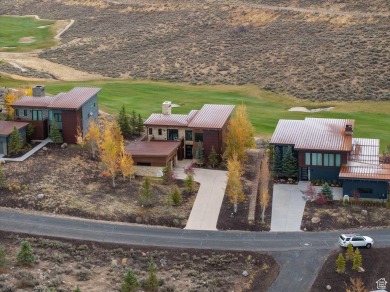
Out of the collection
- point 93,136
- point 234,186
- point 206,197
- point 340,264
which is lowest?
point 206,197

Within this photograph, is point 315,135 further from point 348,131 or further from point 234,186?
point 234,186

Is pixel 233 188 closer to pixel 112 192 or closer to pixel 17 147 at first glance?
pixel 112 192

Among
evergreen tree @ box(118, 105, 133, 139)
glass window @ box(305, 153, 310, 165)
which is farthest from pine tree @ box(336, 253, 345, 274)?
evergreen tree @ box(118, 105, 133, 139)

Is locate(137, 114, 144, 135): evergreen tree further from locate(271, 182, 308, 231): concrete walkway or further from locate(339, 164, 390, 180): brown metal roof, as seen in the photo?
locate(339, 164, 390, 180): brown metal roof

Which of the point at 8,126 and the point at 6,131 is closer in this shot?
the point at 6,131

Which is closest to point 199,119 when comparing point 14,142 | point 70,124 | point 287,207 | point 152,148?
point 152,148

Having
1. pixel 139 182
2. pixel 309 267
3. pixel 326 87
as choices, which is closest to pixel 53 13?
pixel 326 87
